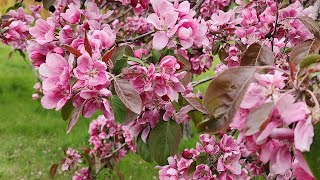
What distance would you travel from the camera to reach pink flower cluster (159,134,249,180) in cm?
149

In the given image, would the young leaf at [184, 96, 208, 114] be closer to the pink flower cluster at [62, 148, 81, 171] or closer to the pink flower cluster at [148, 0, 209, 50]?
the pink flower cluster at [148, 0, 209, 50]

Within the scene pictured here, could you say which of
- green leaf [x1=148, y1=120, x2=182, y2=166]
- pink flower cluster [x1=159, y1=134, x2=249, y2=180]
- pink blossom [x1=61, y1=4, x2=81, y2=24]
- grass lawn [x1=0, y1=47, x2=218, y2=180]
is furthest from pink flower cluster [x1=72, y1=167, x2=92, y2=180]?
pink blossom [x1=61, y1=4, x2=81, y2=24]

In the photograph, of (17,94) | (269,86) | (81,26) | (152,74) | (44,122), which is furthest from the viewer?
(17,94)

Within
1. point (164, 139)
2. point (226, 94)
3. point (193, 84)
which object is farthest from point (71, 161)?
point (226, 94)

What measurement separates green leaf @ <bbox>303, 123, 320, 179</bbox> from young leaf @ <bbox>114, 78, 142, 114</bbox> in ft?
1.55

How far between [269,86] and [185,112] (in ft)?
2.25

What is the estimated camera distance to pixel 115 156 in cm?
311

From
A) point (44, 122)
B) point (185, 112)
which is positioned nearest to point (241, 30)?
point (185, 112)

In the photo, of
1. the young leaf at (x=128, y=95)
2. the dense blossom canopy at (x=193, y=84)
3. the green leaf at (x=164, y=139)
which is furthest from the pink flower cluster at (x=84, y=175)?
the young leaf at (x=128, y=95)

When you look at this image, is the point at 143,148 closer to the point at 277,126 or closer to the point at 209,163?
the point at 209,163

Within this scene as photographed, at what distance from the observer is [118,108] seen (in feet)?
3.80

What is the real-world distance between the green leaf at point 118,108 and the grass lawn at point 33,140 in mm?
2923

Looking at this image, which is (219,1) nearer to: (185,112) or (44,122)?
(185,112)

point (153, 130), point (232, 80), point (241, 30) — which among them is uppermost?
point (232, 80)
